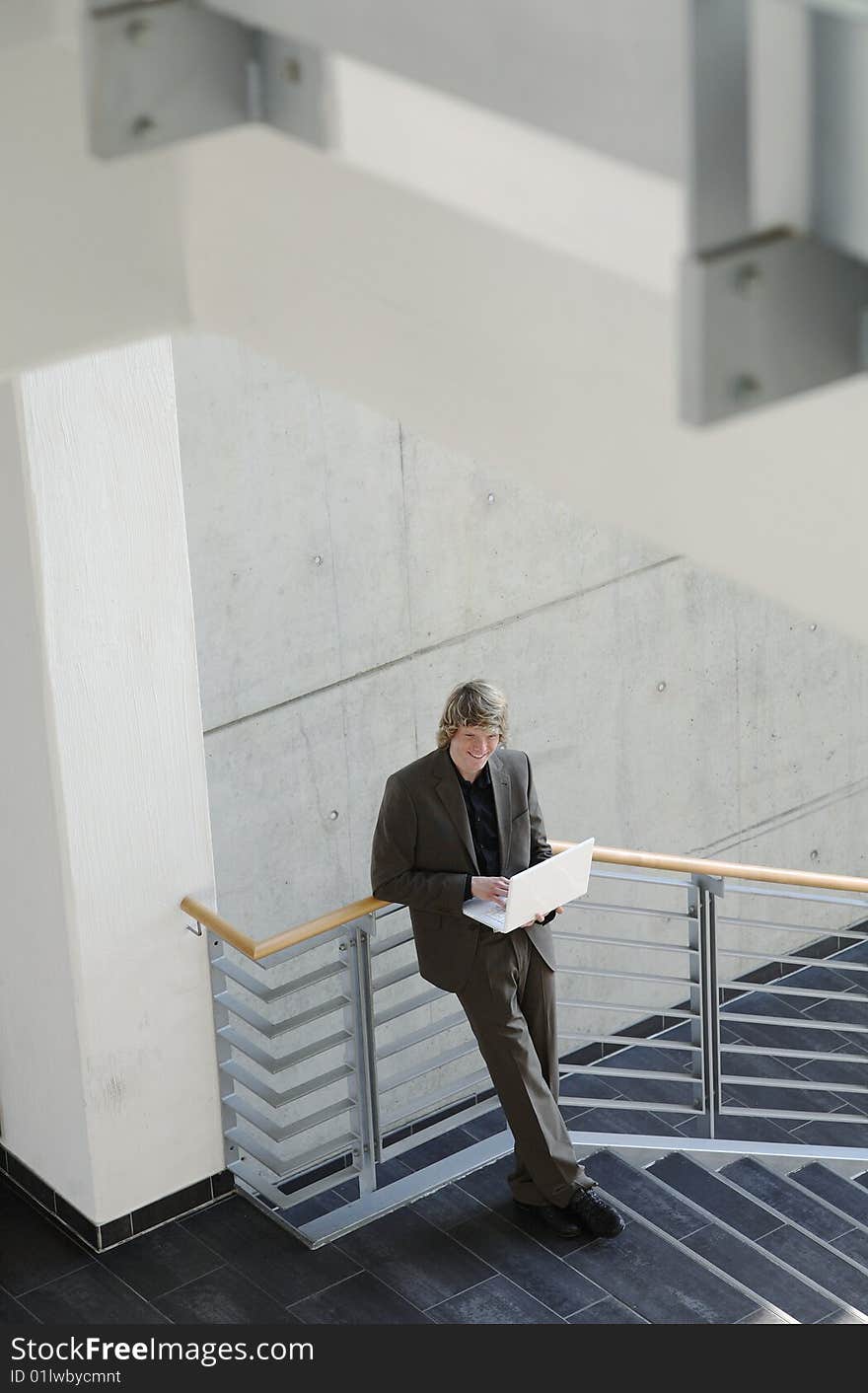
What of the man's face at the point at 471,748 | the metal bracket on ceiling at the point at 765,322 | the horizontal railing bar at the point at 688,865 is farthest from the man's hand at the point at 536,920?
the metal bracket on ceiling at the point at 765,322

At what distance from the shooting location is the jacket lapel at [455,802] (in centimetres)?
491

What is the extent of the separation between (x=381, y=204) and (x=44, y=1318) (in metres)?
3.72

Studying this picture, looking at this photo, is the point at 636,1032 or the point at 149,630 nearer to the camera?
the point at 149,630

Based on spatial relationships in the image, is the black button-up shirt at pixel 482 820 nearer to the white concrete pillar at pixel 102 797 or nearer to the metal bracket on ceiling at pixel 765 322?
the white concrete pillar at pixel 102 797

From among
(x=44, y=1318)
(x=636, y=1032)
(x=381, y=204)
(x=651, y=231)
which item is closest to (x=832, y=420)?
(x=651, y=231)

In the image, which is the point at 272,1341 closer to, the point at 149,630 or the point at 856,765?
the point at 149,630

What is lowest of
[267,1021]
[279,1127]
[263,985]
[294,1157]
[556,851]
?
[294,1157]

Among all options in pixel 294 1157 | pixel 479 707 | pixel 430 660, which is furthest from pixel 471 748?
pixel 294 1157

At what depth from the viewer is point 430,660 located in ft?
19.7

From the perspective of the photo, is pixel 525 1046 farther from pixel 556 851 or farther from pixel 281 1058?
pixel 281 1058

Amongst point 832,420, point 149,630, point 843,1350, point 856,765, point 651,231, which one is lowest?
point 843,1350

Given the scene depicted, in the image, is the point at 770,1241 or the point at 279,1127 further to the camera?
the point at 770,1241

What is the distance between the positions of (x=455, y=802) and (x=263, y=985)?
0.80 m

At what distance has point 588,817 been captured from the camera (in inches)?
260
